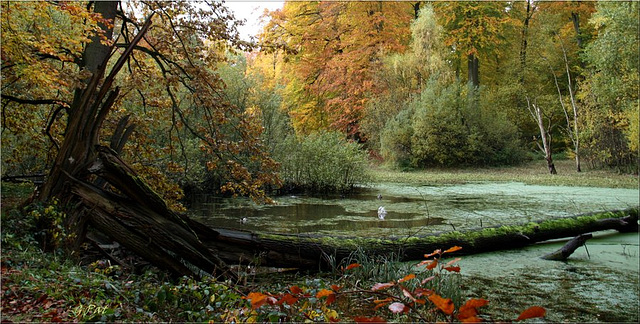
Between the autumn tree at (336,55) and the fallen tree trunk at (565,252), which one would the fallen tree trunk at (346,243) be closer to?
the fallen tree trunk at (565,252)

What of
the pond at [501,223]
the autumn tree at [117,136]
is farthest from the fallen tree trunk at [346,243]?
the autumn tree at [117,136]

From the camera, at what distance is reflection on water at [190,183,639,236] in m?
7.63

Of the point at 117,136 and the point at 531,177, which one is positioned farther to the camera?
the point at 531,177

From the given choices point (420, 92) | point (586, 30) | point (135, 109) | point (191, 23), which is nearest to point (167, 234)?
point (191, 23)

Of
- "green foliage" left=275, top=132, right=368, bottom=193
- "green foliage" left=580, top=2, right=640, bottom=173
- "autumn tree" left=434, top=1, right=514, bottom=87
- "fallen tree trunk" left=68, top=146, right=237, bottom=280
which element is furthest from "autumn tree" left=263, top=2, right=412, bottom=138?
"fallen tree trunk" left=68, top=146, right=237, bottom=280

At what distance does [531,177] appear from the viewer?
16.4m

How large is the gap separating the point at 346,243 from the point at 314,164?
737 cm

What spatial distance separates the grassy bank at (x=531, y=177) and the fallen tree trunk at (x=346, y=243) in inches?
317

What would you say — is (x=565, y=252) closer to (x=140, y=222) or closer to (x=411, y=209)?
(x=411, y=209)

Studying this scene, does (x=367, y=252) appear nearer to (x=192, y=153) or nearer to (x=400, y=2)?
(x=192, y=153)

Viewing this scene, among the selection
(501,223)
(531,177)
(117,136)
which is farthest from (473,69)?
(117,136)

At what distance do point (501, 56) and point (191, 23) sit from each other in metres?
27.0

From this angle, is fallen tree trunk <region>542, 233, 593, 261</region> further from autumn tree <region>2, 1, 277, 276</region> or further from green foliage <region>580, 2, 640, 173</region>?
green foliage <region>580, 2, 640, 173</region>

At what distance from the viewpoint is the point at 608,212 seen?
7.54 meters
